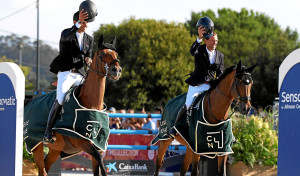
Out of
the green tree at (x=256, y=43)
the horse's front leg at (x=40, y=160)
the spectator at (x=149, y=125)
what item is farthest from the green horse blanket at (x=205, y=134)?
the green tree at (x=256, y=43)

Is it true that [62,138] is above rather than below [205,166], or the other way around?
above

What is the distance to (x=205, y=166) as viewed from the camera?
934cm

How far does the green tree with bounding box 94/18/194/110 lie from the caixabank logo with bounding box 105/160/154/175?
26.3m

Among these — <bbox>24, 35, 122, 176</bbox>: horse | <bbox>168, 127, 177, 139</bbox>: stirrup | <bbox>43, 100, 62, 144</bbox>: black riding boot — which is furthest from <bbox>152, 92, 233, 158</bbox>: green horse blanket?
<bbox>43, 100, 62, 144</bbox>: black riding boot

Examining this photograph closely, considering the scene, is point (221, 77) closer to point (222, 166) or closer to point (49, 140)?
point (222, 166)

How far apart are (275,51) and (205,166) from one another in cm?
3505

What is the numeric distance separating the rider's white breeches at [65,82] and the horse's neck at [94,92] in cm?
46

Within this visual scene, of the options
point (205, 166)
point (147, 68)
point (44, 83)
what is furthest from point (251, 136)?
point (44, 83)

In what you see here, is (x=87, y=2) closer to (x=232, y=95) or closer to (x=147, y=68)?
(x=232, y=95)

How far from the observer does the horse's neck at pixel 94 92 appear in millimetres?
7891

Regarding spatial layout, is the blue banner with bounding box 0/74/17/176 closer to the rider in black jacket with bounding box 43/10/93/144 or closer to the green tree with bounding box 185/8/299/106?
the rider in black jacket with bounding box 43/10/93/144

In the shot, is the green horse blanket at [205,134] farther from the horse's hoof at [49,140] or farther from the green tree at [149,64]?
the green tree at [149,64]

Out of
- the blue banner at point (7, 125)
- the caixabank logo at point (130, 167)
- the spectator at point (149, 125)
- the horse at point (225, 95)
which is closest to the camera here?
the blue banner at point (7, 125)

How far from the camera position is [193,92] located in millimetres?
9055
